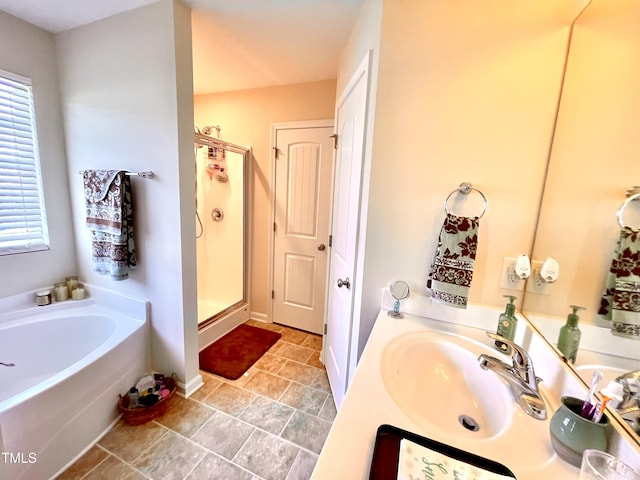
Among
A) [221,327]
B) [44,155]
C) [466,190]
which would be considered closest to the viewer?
[466,190]

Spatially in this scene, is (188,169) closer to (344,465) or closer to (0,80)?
(0,80)

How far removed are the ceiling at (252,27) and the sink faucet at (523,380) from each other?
189 cm

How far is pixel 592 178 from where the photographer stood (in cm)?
91

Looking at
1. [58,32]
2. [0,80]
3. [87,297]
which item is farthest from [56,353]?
[58,32]

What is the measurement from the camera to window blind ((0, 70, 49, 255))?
5.58ft

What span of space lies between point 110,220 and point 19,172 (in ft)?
2.48

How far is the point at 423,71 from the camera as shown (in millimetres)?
1182

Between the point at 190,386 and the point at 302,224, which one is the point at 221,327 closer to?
the point at 190,386

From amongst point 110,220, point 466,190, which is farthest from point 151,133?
point 466,190

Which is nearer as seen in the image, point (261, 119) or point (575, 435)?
point (575, 435)

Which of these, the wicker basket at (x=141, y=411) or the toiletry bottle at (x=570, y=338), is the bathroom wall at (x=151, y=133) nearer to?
the wicker basket at (x=141, y=411)

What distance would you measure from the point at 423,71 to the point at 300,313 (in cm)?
237

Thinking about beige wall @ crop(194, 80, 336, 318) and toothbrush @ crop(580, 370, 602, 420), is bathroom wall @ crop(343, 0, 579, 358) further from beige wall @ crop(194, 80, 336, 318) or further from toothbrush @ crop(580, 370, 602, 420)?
beige wall @ crop(194, 80, 336, 318)

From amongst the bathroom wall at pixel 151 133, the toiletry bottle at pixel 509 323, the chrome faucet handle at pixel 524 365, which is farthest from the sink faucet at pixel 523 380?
the bathroom wall at pixel 151 133
